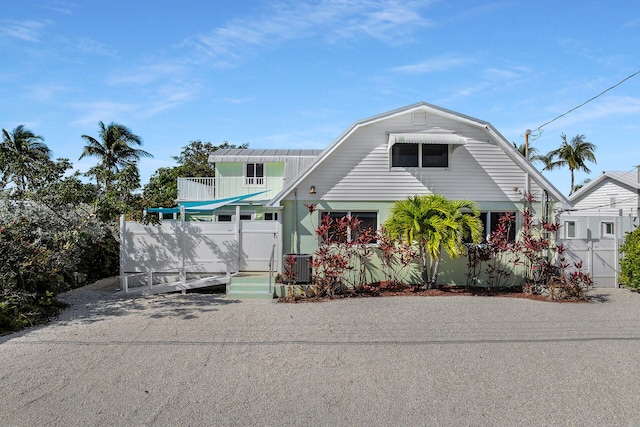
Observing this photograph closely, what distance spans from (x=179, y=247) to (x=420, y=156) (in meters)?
7.31

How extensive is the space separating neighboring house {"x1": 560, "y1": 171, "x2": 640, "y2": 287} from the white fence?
8.89 meters

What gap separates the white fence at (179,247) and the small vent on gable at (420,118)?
5247 mm

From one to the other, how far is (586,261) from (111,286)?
13.6 meters

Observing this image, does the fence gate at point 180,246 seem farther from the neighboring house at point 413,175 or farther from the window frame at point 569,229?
the window frame at point 569,229

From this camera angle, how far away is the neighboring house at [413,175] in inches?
551

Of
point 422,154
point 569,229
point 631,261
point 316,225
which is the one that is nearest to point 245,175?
point 316,225

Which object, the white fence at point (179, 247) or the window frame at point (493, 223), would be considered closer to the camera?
the white fence at point (179, 247)

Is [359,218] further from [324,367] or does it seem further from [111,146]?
[111,146]

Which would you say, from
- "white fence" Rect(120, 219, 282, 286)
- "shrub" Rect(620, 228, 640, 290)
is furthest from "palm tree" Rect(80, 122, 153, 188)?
"shrub" Rect(620, 228, 640, 290)

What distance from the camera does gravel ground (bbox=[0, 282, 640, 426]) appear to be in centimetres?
512

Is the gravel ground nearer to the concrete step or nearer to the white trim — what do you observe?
the concrete step

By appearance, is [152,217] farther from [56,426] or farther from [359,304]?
[56,426]

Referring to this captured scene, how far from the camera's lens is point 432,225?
1231cm

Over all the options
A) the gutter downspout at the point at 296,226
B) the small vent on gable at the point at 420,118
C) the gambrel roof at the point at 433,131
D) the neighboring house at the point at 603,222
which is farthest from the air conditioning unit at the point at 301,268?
the neighboring house at the point at 603,222
